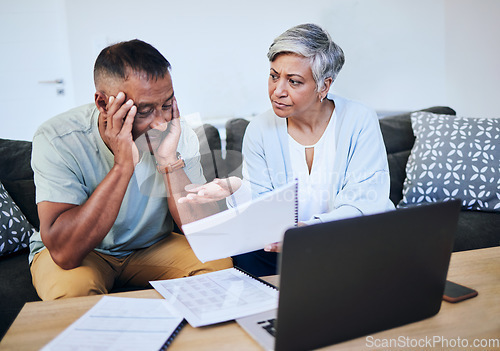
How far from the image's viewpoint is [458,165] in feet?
6.01

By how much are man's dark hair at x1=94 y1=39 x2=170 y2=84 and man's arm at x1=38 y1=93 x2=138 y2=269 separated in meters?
0.08

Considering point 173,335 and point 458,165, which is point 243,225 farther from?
point 458,165

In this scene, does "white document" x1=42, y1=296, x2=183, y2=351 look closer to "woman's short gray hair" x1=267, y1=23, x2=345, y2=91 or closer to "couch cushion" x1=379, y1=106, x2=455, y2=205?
"woman's short gray hair" x1=267, y1=23, x2=345, y2=91

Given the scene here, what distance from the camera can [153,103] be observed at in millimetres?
1195

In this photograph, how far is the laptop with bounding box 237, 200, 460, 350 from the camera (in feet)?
1.96

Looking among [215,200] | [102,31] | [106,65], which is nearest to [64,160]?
[106,65]

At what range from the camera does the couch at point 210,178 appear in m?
1.36

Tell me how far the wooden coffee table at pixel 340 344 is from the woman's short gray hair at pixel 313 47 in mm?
746

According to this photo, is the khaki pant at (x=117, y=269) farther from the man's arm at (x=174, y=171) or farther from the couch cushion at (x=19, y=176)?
the couch cushion at (x=19, y=176)

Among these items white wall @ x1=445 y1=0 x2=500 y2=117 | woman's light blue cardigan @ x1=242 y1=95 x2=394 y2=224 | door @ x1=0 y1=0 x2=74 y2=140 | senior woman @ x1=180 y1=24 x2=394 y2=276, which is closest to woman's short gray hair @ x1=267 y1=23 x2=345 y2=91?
senior woman @ x1=180 y1=24 x2=394 y2=276

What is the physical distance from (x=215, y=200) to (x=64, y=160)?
42 centimetres

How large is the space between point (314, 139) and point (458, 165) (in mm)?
746

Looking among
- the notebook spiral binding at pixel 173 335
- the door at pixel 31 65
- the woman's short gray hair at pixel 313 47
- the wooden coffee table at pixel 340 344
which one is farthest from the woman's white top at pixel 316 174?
the door at pixel 31 65

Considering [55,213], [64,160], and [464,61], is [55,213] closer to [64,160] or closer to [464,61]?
[64,160]
